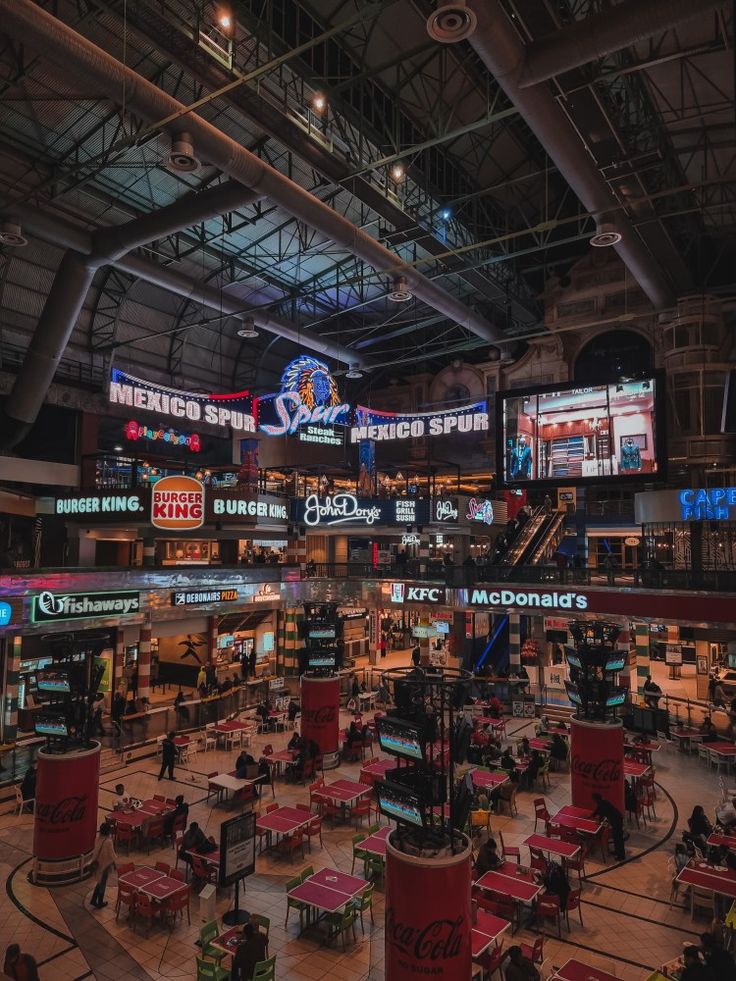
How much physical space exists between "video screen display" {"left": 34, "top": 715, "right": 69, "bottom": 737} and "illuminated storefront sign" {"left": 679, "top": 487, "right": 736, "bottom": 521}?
62.4 ft

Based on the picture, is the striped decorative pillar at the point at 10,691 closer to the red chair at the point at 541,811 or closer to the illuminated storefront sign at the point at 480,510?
the red chair at the point at 541,811

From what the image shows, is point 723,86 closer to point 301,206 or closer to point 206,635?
point 301,206

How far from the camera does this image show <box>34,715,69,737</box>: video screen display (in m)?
12.3

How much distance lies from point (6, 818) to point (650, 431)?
19345 mm

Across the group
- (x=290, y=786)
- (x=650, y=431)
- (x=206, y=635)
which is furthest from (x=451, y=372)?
(x=290, y=786)

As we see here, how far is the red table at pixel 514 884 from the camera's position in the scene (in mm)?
9891

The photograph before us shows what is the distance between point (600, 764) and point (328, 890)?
6737 millimetres

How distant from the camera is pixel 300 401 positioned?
74.0 feet

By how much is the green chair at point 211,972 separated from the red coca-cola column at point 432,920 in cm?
208

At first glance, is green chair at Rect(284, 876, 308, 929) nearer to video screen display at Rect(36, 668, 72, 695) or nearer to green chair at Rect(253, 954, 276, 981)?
green chair at Rect(253, 954, 276, 981)

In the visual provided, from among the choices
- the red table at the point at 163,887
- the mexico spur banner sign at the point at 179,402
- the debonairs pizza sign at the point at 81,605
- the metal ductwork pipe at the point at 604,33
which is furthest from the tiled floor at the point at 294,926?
the metal ductwork pipe at the point at 604,33

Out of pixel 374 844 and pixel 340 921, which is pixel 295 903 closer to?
pixel 340 921

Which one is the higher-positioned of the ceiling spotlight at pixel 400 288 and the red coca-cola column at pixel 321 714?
the ceiling spotlight at pixel 400 288

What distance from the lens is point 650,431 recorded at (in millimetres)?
19469
